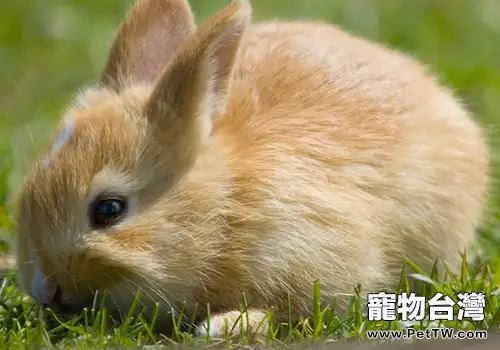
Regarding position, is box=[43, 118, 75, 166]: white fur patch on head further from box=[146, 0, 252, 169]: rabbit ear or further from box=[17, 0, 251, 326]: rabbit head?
box=[146, 0, 252, 169]: rabbit ear

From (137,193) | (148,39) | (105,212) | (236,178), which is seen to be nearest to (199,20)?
(148,39)

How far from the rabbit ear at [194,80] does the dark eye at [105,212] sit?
1.16 ft

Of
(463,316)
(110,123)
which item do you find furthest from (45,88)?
(463,316)

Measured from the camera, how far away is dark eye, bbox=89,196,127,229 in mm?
4348

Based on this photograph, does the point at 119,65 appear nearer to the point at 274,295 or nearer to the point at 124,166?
the point at 124,166

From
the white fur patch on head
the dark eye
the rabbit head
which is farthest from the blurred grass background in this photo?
the dark eye

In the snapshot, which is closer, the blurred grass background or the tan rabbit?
the tan rabbit

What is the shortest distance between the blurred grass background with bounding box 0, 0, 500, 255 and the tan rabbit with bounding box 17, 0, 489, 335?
7.09ft

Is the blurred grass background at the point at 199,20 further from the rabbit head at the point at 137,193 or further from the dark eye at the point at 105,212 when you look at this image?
the dark eye at the point at 105,212

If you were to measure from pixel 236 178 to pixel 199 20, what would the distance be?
164 inches

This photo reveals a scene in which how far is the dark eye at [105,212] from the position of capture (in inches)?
171

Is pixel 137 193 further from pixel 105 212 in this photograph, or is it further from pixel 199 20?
pixel 199 20

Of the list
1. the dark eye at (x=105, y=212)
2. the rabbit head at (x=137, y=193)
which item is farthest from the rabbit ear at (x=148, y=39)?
the dark eye at (x=105, y=212)

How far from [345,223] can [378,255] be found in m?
0.25
